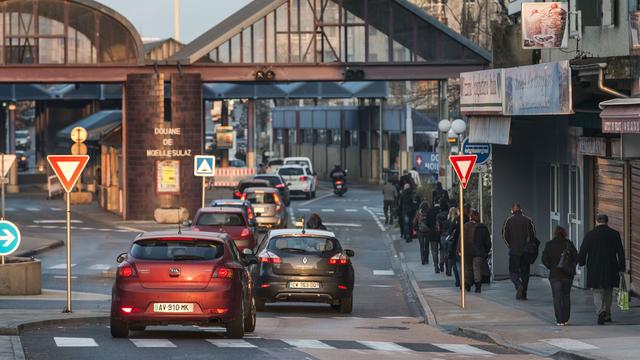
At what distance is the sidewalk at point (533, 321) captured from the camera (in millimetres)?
19859

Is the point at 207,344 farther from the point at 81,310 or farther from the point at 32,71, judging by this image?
the point at 32,71

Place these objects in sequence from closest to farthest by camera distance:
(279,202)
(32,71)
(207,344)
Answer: (207,344) < (279,202) < (32,71)

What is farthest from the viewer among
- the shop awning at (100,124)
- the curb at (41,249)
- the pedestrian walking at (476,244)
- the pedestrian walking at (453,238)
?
the shop awning at (100,124)

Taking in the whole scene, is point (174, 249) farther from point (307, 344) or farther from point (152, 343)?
point (307, 344)

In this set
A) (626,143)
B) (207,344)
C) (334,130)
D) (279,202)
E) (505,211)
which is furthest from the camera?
(334,130)

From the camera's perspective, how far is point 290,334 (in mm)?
21922

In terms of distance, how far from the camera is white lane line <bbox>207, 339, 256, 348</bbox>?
1933 cm

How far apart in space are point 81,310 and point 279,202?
26029 millimetres

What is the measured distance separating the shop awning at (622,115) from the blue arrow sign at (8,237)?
10.3m

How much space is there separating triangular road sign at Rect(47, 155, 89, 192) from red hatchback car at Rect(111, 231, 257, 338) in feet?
15.0

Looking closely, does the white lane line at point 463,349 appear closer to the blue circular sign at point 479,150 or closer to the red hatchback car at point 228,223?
the blue circular sign at point 479,150

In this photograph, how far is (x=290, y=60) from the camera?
56688mm

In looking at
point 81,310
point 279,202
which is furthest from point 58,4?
point 81,310

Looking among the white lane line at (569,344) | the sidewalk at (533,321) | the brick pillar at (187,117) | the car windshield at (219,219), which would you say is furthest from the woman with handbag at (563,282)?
the brick pillar at (187,117)
